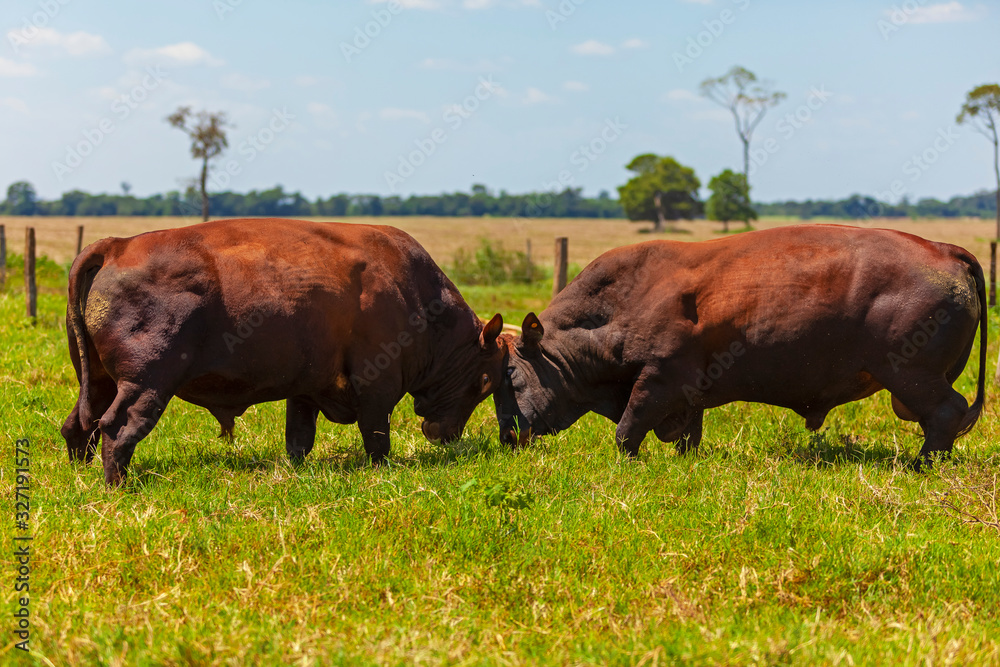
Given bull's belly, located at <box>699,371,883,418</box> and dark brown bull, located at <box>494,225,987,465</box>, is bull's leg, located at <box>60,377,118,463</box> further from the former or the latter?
bull's belly, located at <box>699,371,883,418</box>

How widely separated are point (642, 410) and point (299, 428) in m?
2.49

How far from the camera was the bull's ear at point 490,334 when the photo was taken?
21.6ft

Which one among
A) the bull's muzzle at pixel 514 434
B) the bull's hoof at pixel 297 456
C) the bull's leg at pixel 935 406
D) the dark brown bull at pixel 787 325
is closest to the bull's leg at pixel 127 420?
the bull's hoof at pixel 297 456

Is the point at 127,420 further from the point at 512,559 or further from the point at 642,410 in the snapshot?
the point at 642,410

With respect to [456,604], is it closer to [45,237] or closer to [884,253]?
[884,253]

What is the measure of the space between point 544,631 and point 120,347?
9.80 feet

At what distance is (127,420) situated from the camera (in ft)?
16.7

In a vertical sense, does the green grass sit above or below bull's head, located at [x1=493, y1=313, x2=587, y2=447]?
below

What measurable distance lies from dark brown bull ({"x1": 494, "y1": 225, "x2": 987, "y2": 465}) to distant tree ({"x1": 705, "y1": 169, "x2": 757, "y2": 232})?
61036mm

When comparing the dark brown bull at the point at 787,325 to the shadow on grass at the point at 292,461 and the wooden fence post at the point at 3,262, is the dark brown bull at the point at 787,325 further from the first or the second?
the wooden fence post at the point at 3,262

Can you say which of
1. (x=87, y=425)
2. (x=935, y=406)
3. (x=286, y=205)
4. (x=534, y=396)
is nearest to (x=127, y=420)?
(x=87, y=425)

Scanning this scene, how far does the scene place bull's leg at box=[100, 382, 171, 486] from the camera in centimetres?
505

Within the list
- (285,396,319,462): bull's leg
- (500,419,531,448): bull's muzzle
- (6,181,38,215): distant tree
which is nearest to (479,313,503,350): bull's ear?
(500,419,531,448): bull's muzzle

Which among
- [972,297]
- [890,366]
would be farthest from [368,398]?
[972,297]
